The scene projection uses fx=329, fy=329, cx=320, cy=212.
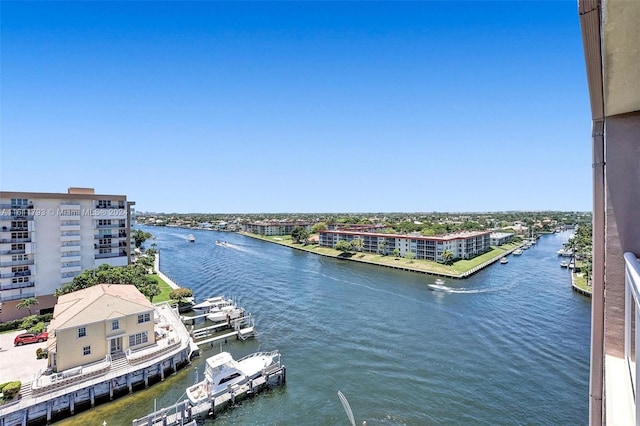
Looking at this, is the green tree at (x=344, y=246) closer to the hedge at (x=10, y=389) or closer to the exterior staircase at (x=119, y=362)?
the exterior staircase at (x=119, y=362)

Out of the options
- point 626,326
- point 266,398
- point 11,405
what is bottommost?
point 266,398

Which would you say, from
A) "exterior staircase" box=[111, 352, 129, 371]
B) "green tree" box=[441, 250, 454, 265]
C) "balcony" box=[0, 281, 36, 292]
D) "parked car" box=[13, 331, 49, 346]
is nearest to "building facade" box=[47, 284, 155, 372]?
"exterior staircase" box=[111, 352, 129, 371]

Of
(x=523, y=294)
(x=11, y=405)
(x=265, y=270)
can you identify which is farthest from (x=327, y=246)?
(x=11, y=405)

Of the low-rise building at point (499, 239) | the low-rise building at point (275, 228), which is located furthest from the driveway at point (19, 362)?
the low-rise building at point (275, 228)

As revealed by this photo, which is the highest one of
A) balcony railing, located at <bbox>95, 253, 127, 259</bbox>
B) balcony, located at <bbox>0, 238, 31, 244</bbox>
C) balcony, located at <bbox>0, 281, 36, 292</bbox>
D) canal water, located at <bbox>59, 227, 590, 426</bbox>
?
balcony, located at <bbox>0, 238, 31, 244</bbox>

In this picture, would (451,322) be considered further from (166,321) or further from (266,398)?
(166,321)

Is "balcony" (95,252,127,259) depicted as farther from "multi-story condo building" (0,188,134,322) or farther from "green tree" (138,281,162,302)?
"green tree" (138,281,162,302)
